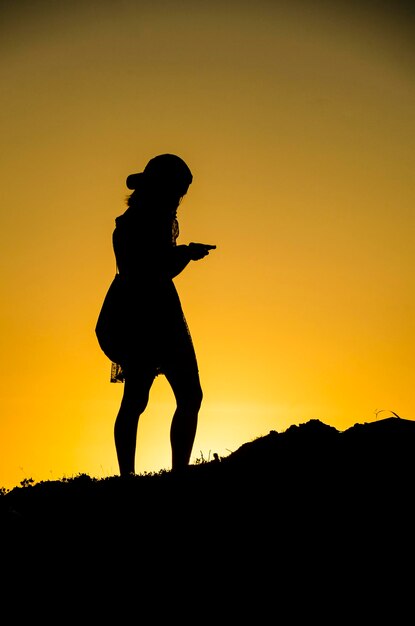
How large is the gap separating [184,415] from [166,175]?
6.63 feet

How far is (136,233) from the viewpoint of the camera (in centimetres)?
659

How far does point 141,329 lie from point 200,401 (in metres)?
0.77

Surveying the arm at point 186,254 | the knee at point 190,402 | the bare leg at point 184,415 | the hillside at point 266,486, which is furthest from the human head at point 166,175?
the hillside at point 266,486

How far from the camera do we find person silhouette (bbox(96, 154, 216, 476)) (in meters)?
6.44

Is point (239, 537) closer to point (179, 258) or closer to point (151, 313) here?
point (151, 313)

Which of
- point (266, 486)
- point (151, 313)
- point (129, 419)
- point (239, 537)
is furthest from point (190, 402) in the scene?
point (239, 537)

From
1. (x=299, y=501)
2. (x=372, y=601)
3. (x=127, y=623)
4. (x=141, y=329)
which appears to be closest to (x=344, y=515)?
(x=299, y=501)

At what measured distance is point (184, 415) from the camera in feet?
21.0

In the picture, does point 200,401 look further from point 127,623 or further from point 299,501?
point 127,623

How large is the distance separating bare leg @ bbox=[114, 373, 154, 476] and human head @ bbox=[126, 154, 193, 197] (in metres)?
1.60

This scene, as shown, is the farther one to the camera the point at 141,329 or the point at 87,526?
the point at 141,329

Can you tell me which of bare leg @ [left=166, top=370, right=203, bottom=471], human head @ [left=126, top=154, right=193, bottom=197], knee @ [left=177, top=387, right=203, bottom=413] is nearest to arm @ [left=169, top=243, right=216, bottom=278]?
human head @ [left=126, top=154, right=193, bottom=197]

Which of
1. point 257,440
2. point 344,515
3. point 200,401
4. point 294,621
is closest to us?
point 294,621

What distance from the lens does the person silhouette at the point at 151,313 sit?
6441 mm
